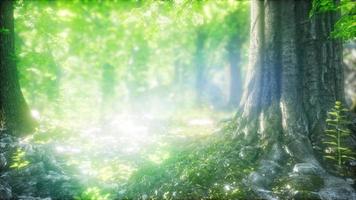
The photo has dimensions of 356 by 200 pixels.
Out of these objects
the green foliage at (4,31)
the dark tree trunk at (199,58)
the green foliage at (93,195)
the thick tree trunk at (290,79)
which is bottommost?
the green foliage at (93,195)

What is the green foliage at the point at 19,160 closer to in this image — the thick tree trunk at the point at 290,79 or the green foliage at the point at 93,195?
the green foliage at the point at 93,195

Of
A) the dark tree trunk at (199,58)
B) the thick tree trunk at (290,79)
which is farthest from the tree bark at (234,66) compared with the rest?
the thick tree trunk at (290,79)

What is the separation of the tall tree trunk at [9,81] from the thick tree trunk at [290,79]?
6.34 metres

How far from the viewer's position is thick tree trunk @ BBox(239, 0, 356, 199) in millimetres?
6598

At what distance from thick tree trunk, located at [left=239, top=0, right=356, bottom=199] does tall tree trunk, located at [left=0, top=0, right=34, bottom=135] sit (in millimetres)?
6341

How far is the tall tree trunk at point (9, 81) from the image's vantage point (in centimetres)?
863

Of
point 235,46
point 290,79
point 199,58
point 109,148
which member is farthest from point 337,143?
point 199,58

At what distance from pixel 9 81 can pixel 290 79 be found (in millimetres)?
7513

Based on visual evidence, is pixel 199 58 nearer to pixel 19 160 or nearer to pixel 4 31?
pixel 4 31

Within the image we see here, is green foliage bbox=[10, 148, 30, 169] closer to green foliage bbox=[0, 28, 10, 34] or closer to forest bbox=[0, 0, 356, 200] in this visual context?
forest bbox=[0, 0, 356, 200]

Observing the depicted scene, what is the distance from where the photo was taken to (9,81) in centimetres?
876

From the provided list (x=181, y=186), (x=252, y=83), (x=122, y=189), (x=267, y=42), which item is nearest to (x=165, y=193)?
(x=181, y=186)

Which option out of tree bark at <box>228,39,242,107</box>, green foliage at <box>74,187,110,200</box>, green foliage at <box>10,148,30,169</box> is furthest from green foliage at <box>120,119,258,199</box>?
tree bark at <box>228,39,242,107</box>

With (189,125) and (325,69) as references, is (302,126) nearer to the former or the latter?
(325,69)
